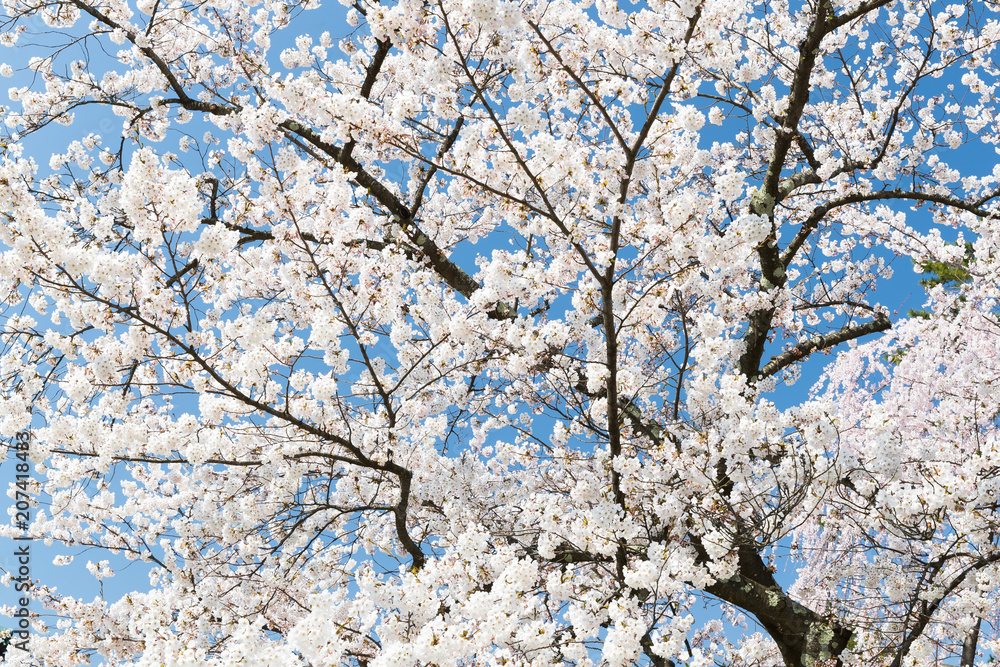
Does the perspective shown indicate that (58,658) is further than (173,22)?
No

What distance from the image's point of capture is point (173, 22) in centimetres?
854

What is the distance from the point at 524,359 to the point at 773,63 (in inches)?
213

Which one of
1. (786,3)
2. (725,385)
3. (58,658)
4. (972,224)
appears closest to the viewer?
(725,385)

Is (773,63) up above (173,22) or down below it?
below

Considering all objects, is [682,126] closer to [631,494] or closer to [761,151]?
[631,494]

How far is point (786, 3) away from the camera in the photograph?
342 inches

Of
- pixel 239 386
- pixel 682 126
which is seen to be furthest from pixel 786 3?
pixel 239 386

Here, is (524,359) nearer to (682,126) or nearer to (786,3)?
(682,126)

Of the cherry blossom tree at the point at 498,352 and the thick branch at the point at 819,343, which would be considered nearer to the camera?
the cherry blossom tree at the point at 498,352

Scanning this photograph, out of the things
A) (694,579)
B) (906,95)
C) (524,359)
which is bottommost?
(694,579)

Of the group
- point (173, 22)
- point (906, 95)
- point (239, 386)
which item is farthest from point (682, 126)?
point (173, 22)

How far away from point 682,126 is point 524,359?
231 cm

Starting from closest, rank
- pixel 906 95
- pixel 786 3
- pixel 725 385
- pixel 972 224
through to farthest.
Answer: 1. pixel 725 385
2. pixel 906 95
3. pixel 972 224
4. pixel 786 3

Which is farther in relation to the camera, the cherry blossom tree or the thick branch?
the thick branch
